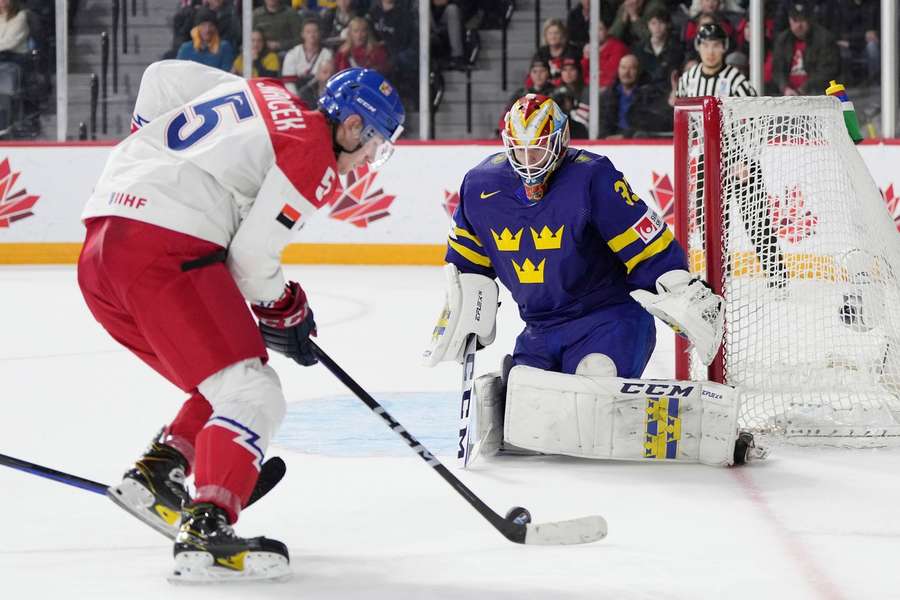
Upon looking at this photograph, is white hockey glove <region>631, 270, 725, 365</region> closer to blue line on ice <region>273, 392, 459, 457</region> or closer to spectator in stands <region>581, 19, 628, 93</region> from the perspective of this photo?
blue line on ice <region>273, 392, 459, 457</region>

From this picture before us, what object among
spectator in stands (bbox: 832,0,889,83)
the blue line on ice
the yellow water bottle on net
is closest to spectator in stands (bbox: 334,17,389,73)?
spectator in stands (bbox: 832,0,889,83)

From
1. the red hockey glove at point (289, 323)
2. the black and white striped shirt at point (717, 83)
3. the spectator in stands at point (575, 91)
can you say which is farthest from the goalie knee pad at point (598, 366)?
the spectator in stands at point (575, 91)

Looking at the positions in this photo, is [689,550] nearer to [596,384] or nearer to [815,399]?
[596,384]

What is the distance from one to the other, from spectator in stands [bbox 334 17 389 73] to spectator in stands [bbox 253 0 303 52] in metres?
0.31

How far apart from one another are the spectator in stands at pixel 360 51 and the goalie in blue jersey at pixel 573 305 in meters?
5.30

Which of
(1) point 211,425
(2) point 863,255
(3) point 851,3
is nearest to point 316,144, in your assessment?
(1) point 211,425

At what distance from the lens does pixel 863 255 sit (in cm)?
390

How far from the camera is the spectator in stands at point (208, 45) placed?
29.0ft

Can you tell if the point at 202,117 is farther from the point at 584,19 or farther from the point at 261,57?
the point at 261,57

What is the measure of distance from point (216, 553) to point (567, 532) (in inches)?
25.6

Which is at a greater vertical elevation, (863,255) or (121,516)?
(863,255)

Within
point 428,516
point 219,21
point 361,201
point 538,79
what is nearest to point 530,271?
point 428,516

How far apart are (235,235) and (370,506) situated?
0.77 m

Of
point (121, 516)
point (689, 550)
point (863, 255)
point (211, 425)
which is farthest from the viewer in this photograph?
point (863, 255)
